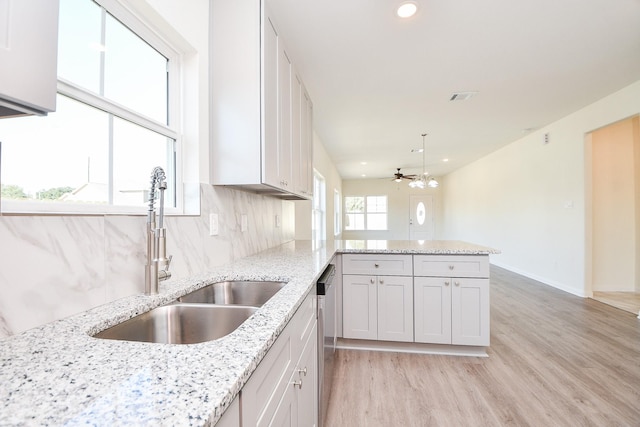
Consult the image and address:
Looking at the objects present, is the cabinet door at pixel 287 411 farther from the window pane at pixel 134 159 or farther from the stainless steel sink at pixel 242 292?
the window pane at pixel 134 159

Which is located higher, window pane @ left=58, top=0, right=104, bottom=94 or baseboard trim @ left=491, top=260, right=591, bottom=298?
window pane @ left=58, top=0, right=104, bottom=94

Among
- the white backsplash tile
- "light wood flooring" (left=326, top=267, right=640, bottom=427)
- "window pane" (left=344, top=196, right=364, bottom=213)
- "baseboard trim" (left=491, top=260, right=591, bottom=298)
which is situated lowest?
"light wood flooring" (left=326, top=267, right=640, bottom=427)

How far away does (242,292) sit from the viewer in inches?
53.9

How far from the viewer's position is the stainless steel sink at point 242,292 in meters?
1.32

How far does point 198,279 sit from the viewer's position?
4.25 ft

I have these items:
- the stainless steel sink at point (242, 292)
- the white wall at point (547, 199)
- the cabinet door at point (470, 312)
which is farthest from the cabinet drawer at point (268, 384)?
the white wall at point (547, 199)

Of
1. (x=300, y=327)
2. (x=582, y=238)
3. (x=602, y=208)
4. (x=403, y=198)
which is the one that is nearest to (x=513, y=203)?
(x=602, y=208)

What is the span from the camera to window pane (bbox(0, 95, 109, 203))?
78cm

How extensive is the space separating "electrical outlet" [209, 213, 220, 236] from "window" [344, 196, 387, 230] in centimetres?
900

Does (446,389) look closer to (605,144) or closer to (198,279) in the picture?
(198,279)

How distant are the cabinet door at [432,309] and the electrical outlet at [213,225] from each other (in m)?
1.67

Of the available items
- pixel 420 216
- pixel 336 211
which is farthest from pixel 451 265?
pixel 420 216

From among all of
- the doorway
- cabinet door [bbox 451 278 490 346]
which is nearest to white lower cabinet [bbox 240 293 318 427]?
cabinet door [bbox 451 278 490 346]

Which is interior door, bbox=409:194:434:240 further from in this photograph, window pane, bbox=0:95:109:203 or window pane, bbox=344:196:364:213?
window pane, bbox=0:95:109:203
